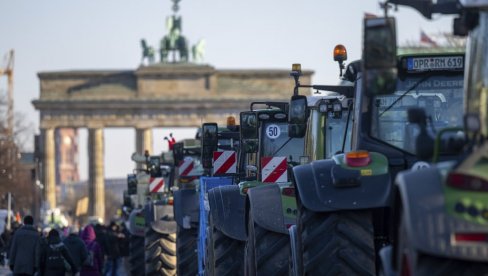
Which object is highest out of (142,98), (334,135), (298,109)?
(298,109)

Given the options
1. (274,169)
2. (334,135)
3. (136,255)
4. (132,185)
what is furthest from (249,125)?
(132,185)

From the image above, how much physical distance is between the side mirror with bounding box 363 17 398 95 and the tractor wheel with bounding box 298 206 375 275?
7.63 feet

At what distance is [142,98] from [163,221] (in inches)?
4090

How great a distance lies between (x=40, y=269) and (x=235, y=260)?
8.69 metres

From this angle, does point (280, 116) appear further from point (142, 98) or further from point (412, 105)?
point (142, 98)

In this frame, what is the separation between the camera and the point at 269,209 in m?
14.5

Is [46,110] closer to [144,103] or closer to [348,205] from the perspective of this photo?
[144,103]

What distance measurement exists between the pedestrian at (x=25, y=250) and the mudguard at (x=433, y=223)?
660 inches

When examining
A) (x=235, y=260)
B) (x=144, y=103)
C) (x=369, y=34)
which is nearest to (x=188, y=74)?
(x=144, y=103)

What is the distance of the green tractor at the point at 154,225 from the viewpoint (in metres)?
28.6

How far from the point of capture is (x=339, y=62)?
15930mm

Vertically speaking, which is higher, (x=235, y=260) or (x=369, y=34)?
(x=369, y=34)

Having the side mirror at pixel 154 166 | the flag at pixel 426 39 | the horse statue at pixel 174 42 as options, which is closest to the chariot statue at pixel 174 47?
the horse statue at pixel 174 42

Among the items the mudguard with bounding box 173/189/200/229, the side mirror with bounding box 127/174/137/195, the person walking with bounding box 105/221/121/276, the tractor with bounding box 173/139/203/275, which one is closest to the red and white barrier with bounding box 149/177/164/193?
the side mirror with bounding box 127/174/137/195
